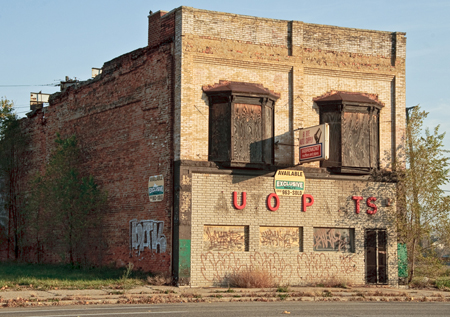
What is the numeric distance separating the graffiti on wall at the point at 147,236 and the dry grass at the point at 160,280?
967 millimetres

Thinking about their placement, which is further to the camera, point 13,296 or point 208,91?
point 208,91

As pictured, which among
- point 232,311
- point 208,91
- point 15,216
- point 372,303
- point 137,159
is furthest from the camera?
point 15,216

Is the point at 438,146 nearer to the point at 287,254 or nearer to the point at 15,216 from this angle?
the point at 287,254

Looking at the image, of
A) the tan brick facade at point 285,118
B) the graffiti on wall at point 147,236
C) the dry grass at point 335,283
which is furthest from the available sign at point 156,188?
the dry grass at point 335,283

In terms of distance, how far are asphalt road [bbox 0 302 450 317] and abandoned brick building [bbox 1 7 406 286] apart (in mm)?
4944

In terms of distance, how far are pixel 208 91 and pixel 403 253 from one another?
10.1 m

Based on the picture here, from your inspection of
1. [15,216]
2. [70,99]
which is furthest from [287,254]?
[15,216]

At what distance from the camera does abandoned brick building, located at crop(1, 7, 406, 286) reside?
20000 millimetres

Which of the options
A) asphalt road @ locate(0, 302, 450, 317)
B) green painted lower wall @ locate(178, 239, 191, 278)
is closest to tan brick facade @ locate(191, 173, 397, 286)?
green painted lower wall @ locate(178, 239, 191, 278)

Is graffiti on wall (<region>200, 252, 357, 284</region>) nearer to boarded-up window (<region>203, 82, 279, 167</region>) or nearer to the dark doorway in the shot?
the dark doorway

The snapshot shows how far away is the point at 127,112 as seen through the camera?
22.9 metres

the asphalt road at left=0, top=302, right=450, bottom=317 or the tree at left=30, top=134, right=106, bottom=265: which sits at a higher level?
the tree at left=30, top=134, right=106, bottom=265

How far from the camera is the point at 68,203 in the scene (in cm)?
2444

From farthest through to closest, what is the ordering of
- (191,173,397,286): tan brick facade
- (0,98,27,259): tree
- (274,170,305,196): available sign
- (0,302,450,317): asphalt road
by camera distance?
1. (0,98,27,259): tree
2. (274,170,305,196): available sign
3. (191,173,397,286): tan brick facade
4. (0,302,450,317): asphalt road
